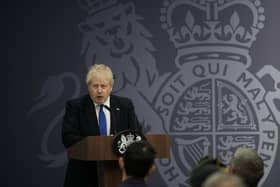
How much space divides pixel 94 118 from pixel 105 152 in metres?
0.67

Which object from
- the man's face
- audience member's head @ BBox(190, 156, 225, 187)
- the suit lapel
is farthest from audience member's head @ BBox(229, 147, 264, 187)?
the man's face

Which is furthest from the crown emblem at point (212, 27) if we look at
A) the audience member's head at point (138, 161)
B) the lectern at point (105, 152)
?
the audience member's head at point (138, 161)

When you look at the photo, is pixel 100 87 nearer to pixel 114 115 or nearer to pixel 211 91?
pixel 114 115

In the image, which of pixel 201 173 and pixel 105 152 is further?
pixel 105 152

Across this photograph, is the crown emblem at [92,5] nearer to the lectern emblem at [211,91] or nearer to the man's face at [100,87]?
the lectern emblem at [211,91]

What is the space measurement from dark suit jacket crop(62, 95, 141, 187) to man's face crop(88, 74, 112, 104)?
9 cm

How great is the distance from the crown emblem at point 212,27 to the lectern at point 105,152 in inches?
114

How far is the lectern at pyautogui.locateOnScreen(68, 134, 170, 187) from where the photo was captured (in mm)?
3918

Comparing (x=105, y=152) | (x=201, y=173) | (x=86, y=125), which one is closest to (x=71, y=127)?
(x=86, y=125)

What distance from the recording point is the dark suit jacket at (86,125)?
4484 mm

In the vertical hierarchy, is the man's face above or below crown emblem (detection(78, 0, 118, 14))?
below

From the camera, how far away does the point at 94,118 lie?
4.56 m

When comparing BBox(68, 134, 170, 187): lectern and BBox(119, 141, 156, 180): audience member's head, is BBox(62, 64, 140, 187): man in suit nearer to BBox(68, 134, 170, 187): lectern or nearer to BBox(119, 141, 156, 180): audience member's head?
BBox(68, 134, 170, 187): lectern

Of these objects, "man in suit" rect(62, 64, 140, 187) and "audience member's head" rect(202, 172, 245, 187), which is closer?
"audience member's head" rect(202, 172, 245, 187)
